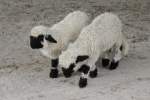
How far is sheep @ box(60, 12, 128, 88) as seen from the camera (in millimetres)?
4285

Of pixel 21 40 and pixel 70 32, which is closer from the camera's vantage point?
pixel 70 32

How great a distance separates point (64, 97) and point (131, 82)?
0.81 metres

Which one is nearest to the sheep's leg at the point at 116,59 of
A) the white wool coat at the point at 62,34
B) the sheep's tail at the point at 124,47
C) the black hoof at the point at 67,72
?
the sheep's tail at the point at 124,47

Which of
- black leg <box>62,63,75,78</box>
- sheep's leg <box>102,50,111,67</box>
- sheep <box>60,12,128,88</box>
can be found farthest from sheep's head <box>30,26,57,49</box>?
sheep's leg <box>102,50,111,67</box>

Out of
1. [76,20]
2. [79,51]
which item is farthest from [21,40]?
[79,51]

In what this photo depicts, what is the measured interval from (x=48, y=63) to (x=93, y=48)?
0.89 metres

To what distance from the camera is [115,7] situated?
747cm

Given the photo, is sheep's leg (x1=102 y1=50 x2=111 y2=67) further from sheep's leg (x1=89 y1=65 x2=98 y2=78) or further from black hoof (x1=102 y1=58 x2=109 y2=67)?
sheep's leg (x1=89 y1=65 x2=98 y2=78)

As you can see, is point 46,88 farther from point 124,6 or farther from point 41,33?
point 124,6

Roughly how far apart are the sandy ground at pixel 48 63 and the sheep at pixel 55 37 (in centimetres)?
26

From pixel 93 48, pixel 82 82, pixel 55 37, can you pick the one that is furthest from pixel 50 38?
pixel 82 82

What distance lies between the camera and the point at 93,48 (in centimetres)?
439

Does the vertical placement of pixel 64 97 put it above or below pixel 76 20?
below

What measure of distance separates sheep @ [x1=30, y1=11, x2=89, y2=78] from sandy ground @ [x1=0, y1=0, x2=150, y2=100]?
262mm
